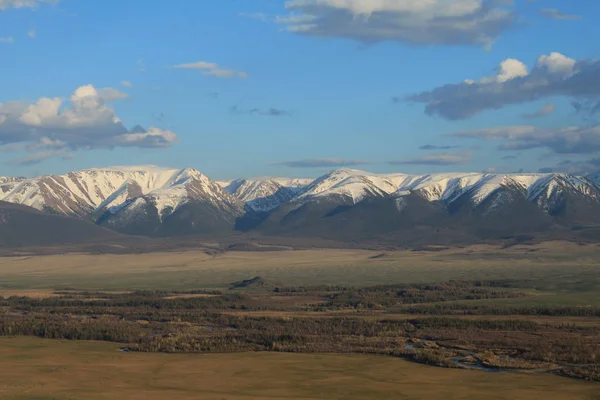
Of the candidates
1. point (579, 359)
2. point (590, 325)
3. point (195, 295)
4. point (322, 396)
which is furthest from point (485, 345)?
point (195, 295)

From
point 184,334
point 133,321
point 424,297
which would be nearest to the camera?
point 184,334

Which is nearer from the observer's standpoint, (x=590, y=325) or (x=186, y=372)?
(x=186, y=372)

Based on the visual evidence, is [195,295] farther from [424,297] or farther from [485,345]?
[485,345]

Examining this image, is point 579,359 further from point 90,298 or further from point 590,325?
point 90,298

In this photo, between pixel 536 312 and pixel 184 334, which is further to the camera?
pixel 536 312

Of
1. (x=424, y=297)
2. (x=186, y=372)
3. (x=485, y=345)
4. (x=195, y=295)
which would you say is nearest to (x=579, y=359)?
(x=485, y=345)

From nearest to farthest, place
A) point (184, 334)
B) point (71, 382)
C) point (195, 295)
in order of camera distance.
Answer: point (71, 382)
point (184, 334)
point (195, 295)
